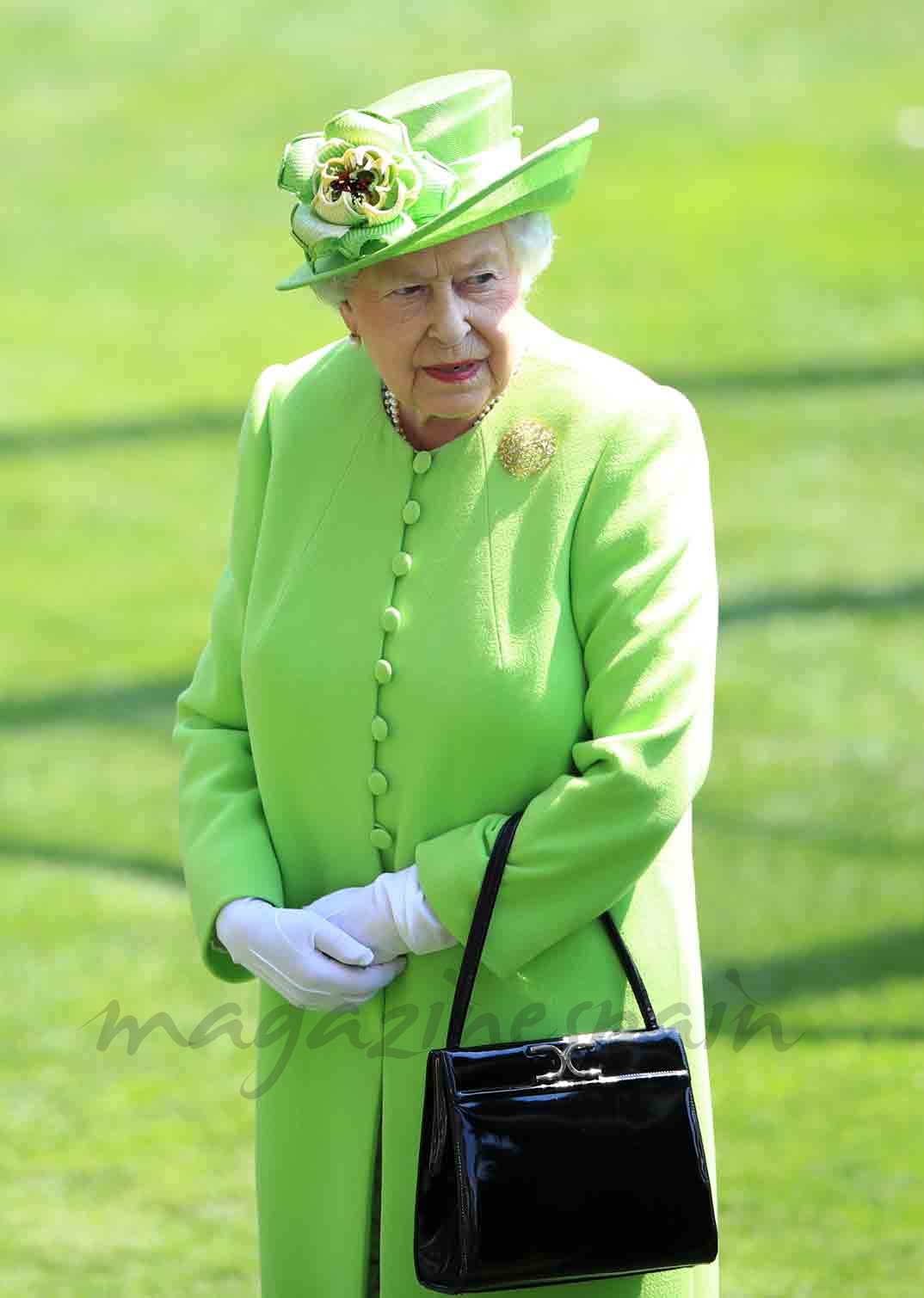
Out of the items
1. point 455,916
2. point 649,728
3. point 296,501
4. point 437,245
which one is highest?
point 437,245

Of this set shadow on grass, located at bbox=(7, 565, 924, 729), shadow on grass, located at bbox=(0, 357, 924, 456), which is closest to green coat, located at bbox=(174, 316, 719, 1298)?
shadow on grass, located at bbox=(7, 565, 924, 729)

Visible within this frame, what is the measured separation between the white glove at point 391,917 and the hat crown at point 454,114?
2.81ft

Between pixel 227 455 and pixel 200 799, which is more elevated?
pixel 200 799

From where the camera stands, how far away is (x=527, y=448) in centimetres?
265

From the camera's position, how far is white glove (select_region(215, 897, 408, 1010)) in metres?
2.65

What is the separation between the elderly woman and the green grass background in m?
1.43

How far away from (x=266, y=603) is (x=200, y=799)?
0.30m

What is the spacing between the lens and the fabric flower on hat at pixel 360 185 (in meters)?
2.49

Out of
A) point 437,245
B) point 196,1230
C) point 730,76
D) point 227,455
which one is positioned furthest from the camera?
point 730,76

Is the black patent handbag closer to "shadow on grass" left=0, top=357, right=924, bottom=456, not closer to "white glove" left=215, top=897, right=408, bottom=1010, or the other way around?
"white glove" left=215, top=897, right=408, bottom=1010

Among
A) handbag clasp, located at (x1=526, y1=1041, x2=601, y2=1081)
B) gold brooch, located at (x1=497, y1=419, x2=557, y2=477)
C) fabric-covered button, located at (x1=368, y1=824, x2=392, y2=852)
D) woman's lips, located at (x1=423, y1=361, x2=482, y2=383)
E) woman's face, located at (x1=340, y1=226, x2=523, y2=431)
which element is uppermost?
woman's face, located at (x1=340, y1=226, x2=523, y2=431)

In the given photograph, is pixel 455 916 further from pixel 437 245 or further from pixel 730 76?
pixel 730 76

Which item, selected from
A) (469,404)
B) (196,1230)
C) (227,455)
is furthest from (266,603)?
(227,455)

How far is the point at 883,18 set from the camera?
40.8ft
